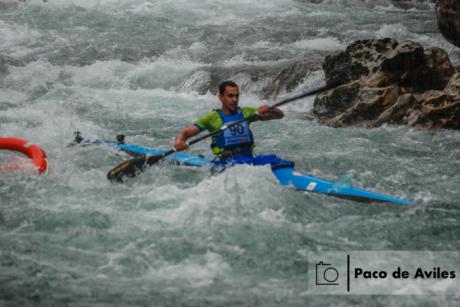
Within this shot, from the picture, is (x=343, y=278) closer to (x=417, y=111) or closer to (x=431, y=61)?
(x=417, y=111)

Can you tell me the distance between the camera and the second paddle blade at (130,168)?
20.8ft

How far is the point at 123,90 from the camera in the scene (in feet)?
39.0

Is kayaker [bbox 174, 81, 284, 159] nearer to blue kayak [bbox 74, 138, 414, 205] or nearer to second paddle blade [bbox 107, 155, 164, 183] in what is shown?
blue kayak [bbox 74, 138, 414, 205]

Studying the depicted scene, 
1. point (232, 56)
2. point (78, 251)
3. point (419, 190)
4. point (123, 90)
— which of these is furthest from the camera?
point (232, 56)

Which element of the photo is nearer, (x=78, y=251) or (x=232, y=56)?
(x=78, y=251)

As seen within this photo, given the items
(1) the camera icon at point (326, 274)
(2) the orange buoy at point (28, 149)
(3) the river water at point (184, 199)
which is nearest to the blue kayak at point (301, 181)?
(3) the river water at point (184, 199)

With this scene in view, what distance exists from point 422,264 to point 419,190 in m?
1.69

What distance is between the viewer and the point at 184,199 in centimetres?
571

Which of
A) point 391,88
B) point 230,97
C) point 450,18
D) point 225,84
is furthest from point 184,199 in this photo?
point 450,18

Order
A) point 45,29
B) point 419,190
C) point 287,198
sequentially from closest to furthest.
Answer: point 287,198 < point 419,190 < point 45,29

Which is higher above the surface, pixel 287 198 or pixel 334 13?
pixel 334 13

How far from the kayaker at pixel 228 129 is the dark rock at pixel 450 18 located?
559 cm

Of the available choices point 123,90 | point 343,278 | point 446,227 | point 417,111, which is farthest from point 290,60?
point 343,278

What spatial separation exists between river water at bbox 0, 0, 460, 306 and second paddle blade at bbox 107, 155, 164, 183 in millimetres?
107
